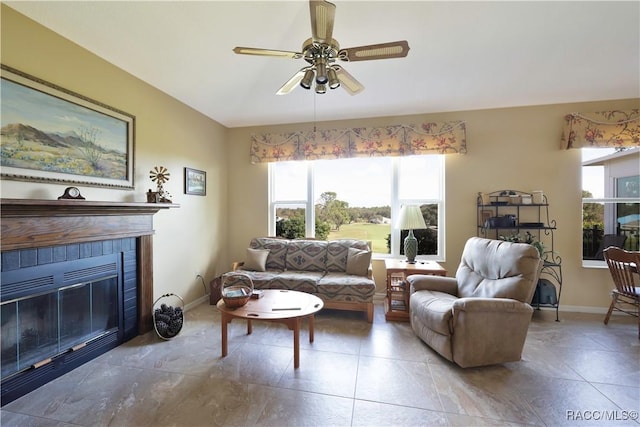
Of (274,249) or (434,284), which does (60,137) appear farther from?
(434,284)

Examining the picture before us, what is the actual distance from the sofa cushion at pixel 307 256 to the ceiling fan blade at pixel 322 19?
103 inches

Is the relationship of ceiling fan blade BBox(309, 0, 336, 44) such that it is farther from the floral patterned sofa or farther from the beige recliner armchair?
the floral patterned sofa

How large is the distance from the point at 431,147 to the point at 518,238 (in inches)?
61.9

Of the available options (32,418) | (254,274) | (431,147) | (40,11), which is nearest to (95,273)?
(32,418)

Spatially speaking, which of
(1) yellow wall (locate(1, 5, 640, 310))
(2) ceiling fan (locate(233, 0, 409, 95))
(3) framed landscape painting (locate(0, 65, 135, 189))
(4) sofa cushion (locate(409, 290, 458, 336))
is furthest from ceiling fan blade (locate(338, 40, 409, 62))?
(3) framed landscape painting (locate(0, 65, 135, 189))

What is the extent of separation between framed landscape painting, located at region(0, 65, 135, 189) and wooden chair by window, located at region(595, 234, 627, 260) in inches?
221

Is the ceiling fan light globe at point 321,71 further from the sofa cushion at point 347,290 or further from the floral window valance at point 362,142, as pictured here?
the sofa cushion at point 347,290

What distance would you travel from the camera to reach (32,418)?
1605 mm

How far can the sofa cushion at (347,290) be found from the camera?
9.89ft

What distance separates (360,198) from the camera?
13.2 feet
